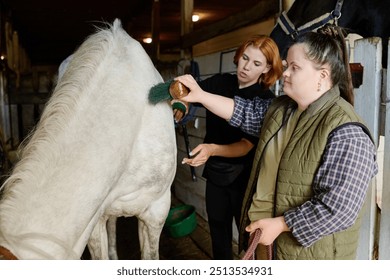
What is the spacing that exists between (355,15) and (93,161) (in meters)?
1.17

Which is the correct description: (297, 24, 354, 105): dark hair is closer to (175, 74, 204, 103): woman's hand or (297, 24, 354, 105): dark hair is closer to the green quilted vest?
the green quilted vest

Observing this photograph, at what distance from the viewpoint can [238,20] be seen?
2535 mm

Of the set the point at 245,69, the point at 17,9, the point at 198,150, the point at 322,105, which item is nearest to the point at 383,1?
the point at 245,69

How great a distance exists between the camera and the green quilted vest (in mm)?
989

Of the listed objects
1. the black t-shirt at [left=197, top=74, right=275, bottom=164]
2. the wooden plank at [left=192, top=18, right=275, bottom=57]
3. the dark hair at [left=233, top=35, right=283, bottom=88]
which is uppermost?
the wooden plank at [left=192, top=18, right=275, bottom=57]

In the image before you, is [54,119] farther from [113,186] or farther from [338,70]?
[338,70]

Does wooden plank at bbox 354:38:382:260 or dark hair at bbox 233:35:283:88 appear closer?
wooden plank at bbox 354:38:382:260

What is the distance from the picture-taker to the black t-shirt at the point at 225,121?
1.62m

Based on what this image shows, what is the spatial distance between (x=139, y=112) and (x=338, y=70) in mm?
671

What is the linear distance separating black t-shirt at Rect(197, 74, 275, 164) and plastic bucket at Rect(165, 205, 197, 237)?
0.94 metres

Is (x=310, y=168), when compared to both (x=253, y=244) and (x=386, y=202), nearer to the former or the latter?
(x=253, y=244)

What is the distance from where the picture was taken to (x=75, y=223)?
965 millimetres

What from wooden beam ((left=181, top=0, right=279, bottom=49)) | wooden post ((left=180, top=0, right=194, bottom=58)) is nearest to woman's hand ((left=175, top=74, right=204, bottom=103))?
wooden beam ((left=181, top=0, right=279, bottom=49))

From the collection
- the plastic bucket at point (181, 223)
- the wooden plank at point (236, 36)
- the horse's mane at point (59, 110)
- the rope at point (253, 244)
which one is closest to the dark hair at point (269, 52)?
the horse's mane at point (59, 110)
